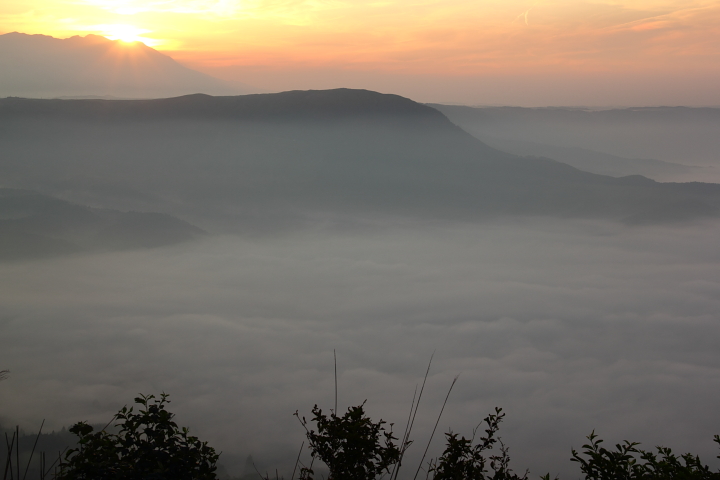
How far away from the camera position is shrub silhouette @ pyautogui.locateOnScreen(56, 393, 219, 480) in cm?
538

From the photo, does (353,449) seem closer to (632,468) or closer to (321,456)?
(321,456)

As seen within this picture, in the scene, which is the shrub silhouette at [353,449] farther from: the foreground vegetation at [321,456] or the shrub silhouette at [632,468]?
the shrub silhouette at [632,468]

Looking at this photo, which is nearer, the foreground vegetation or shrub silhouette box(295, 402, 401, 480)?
the foreground vegetation

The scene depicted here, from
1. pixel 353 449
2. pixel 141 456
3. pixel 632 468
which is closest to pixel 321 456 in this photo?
pixel 353 449

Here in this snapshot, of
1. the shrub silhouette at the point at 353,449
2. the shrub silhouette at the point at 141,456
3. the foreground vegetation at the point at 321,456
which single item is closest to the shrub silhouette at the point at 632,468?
the foreground vegetation at the point at 321,456

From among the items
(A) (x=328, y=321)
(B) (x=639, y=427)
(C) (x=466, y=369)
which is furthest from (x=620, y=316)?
(A) (x=328, y=321)

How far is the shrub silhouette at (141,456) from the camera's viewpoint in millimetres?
5379

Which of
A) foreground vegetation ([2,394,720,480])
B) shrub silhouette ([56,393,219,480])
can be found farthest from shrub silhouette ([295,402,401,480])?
shrub silhouette ([56,393,219,480])

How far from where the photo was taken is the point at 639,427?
100000mm

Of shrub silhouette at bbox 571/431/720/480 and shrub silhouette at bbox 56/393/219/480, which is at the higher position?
shrub silhouette at bbox 571/431/720/480

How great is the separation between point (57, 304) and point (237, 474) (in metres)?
110

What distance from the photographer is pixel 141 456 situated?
5.54 m

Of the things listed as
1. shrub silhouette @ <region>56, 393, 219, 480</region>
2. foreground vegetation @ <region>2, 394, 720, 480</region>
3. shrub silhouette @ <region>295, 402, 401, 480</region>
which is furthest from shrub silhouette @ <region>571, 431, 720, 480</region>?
shrub silhouette @ <region>56, 393, 219, 480</region>

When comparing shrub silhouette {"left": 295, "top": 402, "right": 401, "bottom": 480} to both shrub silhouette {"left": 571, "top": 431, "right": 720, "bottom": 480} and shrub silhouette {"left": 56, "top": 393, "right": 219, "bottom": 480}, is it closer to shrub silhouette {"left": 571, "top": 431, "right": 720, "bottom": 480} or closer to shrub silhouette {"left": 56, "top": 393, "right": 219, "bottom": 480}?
shrub silhouette {"left": 56, "top": 393, "right": 219, "bottom": 480}
